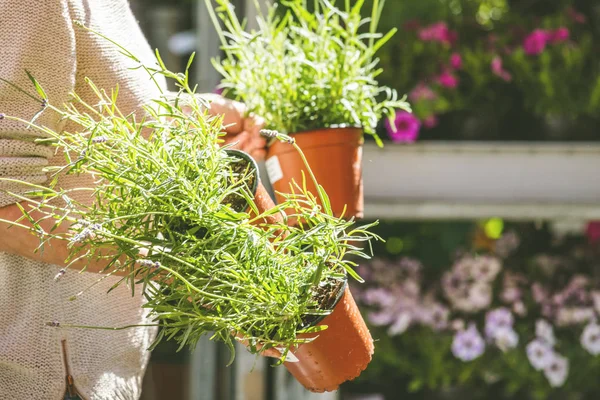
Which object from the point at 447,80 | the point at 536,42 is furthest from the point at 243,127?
the point at 536,42

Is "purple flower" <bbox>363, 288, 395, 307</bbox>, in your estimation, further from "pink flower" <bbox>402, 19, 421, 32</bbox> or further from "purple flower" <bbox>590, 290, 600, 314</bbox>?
"pink flower" <bbox>402, 19, 421, 32</bbox>

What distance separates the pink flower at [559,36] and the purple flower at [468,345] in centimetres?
82

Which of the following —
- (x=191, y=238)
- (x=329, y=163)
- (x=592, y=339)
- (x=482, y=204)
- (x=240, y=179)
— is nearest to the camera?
(x=191, y=238)

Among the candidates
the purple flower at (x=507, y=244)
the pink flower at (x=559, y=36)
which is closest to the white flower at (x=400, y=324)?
the purple flower at (x=507, y=244)

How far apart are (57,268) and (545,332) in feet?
5.20

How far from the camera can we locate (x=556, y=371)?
2.20m

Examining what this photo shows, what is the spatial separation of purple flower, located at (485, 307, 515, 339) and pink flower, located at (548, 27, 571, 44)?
76 centimetres

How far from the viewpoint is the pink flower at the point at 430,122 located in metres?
2.20

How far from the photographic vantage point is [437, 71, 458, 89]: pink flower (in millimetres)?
2195

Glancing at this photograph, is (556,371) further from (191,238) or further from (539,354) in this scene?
(191,238)

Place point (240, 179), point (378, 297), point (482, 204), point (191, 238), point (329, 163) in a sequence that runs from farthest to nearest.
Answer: point (378, 297)
point (482, 204)
point (329, 163)
point (240, 179)
point (191, 238)

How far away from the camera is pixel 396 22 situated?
2.29 m

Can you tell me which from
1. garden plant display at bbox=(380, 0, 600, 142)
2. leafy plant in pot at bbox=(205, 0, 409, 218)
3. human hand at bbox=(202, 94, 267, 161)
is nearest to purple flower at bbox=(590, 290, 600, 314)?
garden plant display at bbox=(380, 0, 600, 142)

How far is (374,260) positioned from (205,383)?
0.61m
